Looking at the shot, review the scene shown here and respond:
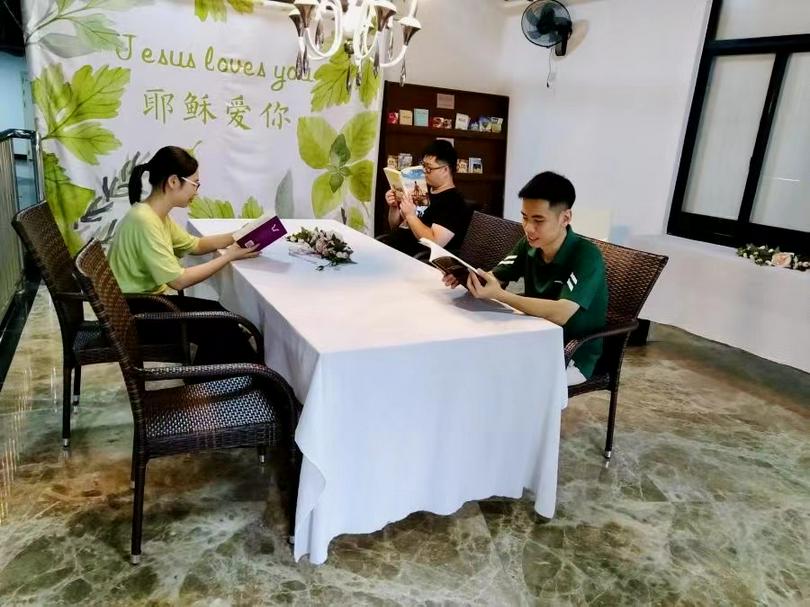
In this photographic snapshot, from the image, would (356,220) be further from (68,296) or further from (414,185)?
(68,296)

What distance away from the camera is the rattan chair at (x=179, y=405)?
4.91ft

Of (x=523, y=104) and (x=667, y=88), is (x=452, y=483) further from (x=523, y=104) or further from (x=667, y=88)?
(x=523, y=104)

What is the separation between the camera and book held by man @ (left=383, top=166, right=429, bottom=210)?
10.3 ft

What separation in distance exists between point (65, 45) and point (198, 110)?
0.82 meters

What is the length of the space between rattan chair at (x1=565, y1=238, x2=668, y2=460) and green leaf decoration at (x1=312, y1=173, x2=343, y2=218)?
2.69 m

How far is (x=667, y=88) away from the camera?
3.96 meters

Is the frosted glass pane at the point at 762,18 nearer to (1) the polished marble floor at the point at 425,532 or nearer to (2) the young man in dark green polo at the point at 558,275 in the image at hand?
(1) the polished marble floor at the point at 425,532

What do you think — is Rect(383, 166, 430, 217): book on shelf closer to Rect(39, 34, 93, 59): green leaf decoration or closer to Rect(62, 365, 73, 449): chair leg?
Rect(62, 365, 73, 449): chair leg

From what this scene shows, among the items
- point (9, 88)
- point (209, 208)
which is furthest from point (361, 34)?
point (9, 88)

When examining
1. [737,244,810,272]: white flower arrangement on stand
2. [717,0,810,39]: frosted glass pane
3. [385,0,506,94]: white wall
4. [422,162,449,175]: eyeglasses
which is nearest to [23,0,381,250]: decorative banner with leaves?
[385,0,506,94]: white wall

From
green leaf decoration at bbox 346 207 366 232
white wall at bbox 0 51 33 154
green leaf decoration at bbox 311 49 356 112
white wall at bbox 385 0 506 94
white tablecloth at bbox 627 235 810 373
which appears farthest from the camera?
white wall at bbox 0 51 33 154

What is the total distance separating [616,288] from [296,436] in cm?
142

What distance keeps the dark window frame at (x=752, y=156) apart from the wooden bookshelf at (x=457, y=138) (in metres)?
1.50

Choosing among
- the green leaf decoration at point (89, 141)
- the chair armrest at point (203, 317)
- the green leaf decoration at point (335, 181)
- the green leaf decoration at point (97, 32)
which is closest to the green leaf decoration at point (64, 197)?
the green leaf decoration at point (89, 141)
